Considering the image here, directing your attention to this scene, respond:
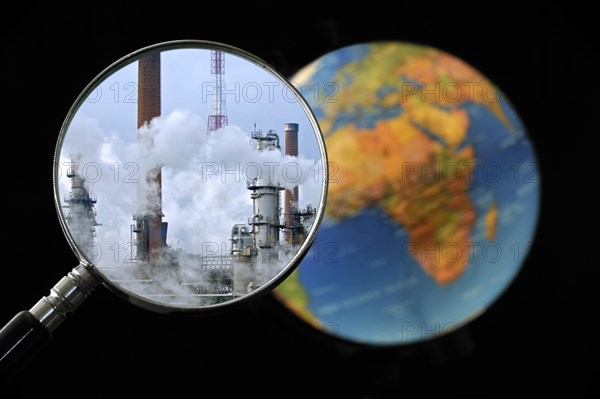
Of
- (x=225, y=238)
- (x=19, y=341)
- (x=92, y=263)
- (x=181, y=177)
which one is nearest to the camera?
(x=19, y=341)

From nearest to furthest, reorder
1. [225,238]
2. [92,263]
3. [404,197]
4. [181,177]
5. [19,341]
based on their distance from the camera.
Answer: [19,341]
[92,263]
[225,238]
[181,177]
[404,197]

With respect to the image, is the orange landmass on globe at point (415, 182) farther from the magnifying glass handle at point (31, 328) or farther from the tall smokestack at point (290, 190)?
the magnifying glass handle at point (31, 328)

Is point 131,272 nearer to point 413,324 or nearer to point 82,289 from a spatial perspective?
point 82,289

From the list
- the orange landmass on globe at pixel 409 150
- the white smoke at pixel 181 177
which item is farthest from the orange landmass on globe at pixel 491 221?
the white smoke at pixel 181 177

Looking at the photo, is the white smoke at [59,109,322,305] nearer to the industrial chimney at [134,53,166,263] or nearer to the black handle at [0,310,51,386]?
the industrial chimney at [134,53,166,263]

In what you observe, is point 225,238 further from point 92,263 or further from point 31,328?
point 31,328

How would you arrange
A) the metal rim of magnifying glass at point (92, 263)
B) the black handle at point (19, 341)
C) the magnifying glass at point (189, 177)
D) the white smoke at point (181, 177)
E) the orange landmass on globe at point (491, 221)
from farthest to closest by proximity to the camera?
1. the orange landmass on globe at point (491, 221)
2. the white smoke at point (181, 177)
3. the magnifying glass at point (189, 177)
4. the metal rim of magnifying glass at point (92, 263)
5. the black handle at point (19, 341)

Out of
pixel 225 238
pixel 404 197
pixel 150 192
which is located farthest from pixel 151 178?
pixel 404 197
